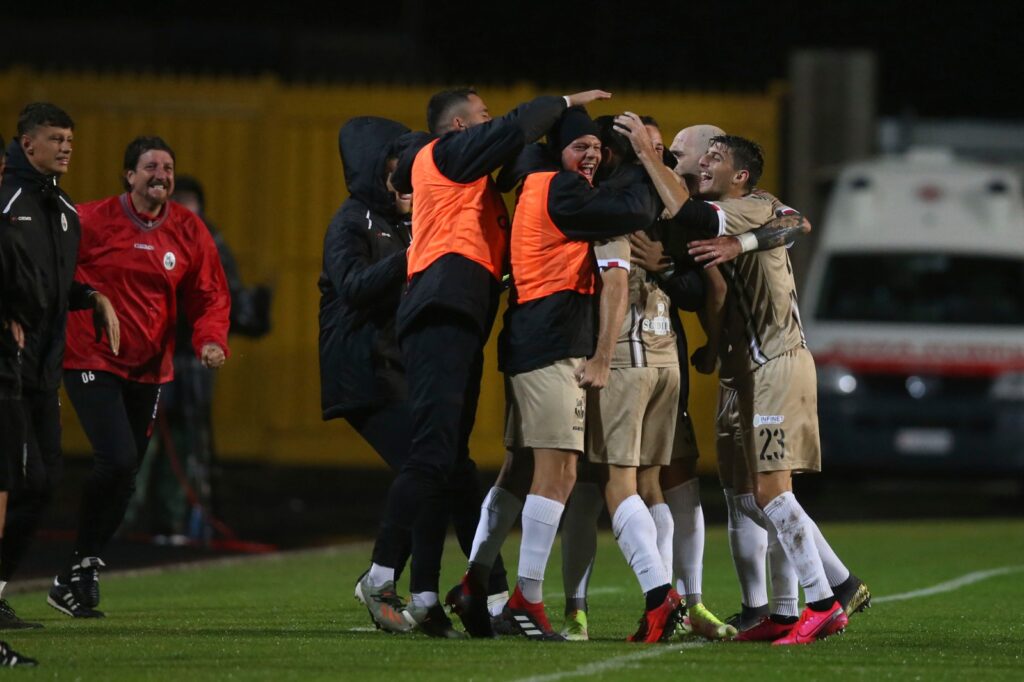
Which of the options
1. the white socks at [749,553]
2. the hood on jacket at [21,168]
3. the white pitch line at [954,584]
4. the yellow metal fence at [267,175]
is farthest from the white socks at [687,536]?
the yellow metal fence at [267,175]

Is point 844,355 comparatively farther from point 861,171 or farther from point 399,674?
point 399,674

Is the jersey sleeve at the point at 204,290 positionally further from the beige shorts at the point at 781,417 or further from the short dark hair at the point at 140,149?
the beige shorts at the point at 781,417

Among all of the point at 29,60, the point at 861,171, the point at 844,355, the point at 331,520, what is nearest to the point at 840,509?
the point at 844,355

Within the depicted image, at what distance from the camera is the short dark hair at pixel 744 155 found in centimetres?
923

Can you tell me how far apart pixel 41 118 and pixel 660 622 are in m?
3.66

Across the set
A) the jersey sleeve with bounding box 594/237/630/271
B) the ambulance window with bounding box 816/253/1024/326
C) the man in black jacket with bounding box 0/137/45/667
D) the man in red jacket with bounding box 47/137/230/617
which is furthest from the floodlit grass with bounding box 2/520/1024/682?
the ambulance window with bounding box 816/253/1024/326

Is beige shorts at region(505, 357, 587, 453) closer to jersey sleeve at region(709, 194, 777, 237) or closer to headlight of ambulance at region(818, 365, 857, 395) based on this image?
jersey sleeve at region(709, 194, 777, 237)

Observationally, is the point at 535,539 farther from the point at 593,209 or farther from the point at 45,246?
the point at 45,246

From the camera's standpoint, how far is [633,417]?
29.6 feet

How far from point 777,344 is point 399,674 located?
241 centimetres

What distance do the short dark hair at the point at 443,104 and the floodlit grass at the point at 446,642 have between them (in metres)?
2.22

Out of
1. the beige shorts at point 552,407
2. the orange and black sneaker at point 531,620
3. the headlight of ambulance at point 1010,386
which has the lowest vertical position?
the headlight of ambulance at point 1010,386

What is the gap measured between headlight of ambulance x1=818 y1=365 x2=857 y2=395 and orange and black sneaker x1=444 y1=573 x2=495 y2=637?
958 centimetres

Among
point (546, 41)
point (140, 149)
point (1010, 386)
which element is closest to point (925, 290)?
point (1010, 386)
